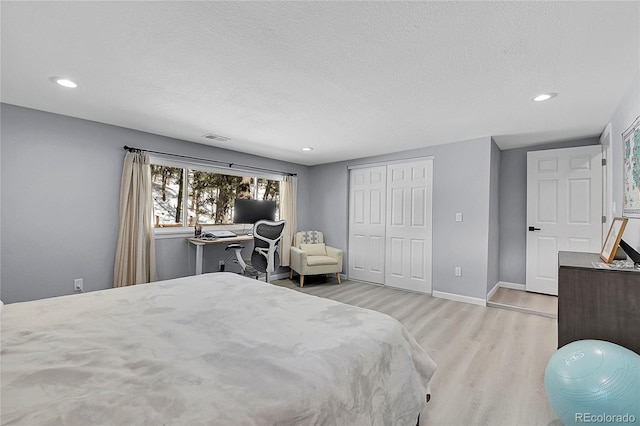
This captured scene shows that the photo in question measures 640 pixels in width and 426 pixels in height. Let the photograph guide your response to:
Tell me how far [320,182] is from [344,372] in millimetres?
4975

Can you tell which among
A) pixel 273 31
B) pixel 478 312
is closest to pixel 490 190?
pixel 478 312

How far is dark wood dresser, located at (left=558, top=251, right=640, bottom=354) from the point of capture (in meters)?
1.73

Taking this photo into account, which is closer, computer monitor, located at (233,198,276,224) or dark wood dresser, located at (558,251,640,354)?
dark wood dresser, located at (558,251,640,354)

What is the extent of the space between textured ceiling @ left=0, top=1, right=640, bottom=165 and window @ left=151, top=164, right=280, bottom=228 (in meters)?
0.94

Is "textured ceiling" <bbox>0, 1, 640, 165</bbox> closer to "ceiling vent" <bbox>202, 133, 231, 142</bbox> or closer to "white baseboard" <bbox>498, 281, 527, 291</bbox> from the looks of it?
"ceiling vent" <bbox>202, 133, 231, 142</bbox>

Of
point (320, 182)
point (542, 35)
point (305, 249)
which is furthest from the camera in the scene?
point (320, 182)

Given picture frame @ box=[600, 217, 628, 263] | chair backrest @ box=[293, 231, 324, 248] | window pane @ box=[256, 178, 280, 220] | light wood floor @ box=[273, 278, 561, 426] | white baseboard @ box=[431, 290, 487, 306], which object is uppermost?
window pane @ box=[256, 178, 280, 220]

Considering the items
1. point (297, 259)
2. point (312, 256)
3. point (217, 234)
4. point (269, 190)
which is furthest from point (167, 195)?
point (312, 256)

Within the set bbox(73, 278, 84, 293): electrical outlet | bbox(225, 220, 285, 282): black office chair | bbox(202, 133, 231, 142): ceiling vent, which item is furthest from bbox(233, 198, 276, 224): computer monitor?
bbox(73, 278, 84, 293): electrical outlet

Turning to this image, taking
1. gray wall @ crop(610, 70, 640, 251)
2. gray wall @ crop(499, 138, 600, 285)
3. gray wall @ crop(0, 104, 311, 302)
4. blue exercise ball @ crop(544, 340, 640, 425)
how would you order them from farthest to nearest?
gray wall @ crop(499, 138, 600, 285) < gray wall @ crop(0, 104, 311, 302) < gray wall @ crop(610, 70, 640, 251) < blue exercise ball @ crop(544, 340, 640, 425)

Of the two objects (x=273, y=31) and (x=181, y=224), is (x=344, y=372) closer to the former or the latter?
(x=273, y=31)

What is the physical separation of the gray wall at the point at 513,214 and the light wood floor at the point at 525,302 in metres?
0.34

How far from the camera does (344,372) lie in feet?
3.53

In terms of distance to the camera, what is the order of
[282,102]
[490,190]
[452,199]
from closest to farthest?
[282,102] < [490,190] < [452,199]
